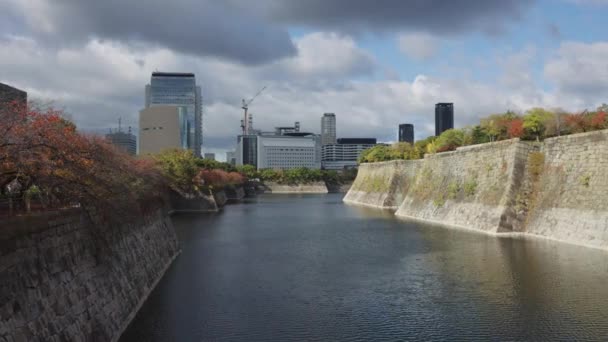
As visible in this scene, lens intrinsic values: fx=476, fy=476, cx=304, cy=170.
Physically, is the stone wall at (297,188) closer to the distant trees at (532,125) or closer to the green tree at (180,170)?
the distant trees at (532,125)

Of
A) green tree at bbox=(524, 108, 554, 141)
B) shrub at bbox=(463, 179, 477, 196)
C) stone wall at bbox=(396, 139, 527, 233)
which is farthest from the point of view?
green tree at bbox=(524, 108, 554, 141)

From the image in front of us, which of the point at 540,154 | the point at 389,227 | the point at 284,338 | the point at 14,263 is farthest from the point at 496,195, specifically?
the point at 14,263

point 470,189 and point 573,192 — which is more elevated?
point 573,192

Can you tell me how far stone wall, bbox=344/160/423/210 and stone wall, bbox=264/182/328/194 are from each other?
4654cm

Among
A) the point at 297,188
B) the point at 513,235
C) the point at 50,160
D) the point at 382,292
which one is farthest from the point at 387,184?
the point at 297,188

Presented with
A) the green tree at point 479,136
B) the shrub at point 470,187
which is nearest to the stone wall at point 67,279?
the shrub at point 470,187

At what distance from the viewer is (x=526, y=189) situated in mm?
36094

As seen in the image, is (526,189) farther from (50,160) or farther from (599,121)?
(50,160)

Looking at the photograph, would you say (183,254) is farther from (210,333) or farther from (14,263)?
(14,263)

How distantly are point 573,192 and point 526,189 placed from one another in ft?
16.7

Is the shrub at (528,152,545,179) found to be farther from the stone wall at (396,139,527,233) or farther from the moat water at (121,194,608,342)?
the moat water at (121,194,608,342)

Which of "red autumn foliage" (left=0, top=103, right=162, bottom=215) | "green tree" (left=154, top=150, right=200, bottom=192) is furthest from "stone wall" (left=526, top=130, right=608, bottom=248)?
"green tree" (left=154, top=150, right=200, bottom=192)

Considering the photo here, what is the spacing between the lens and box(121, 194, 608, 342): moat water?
1518 cm

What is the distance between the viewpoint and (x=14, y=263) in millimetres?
10062
